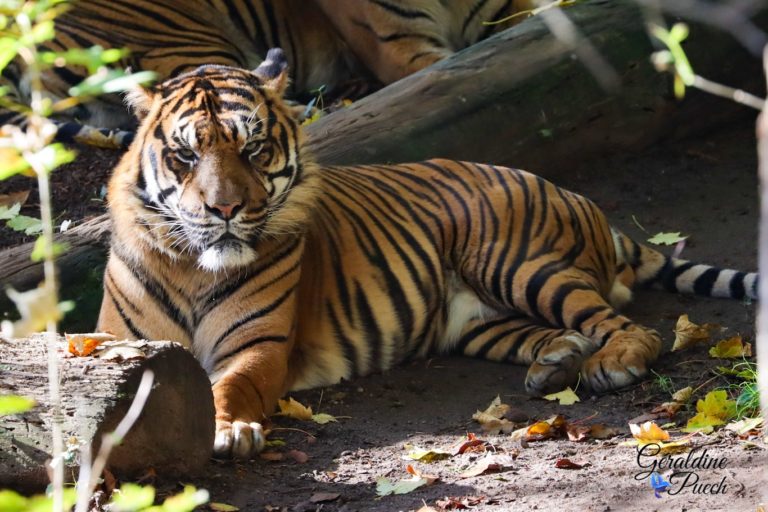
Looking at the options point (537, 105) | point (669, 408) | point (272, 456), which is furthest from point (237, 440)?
point (537, 105)

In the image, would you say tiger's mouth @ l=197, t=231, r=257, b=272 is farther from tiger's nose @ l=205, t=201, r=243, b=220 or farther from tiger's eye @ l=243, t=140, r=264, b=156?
tiger's eye @ l=243, t=140, r=264, b=156

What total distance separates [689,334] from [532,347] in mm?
695

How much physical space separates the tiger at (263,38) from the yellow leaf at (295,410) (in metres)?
3.35

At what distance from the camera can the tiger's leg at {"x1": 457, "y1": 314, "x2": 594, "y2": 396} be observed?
15.4 feet

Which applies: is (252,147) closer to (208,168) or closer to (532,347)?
(208,168)

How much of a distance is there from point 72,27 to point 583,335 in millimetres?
4766

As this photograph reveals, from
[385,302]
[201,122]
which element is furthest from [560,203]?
[201,122]

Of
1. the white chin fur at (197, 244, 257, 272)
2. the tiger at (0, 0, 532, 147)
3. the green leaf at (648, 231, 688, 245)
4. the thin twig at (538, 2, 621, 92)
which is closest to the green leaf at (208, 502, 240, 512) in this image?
the white chin fur at (197, 244, 257, 272)

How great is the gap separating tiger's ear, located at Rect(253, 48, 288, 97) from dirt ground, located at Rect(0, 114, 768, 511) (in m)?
1.36

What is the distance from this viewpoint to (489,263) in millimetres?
5340

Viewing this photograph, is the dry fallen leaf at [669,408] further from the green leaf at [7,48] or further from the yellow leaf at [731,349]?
the green leaf at [7,48]

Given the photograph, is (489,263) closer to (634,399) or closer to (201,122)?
(634,399)

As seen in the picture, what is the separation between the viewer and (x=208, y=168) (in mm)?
4414

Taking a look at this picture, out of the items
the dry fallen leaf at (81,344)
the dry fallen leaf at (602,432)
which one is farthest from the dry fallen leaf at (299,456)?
the dry fallen leaf at (602,432)
